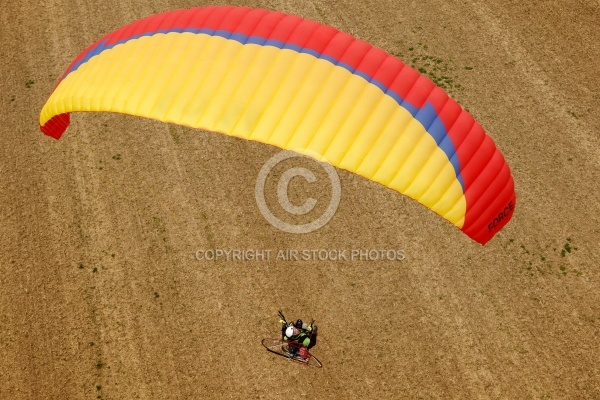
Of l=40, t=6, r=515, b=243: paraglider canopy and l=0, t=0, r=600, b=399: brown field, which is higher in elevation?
l=40, t=6, r=515, b=243: paraglider canopy

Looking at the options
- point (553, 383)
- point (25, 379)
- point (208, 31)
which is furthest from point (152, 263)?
point (553, 383)

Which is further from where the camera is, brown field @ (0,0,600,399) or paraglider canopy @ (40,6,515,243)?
brown field @ (0,0,600,399)

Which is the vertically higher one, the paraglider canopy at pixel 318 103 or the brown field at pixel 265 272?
the paraglider canopy at pixel 318 103

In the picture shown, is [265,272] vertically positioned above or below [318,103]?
below

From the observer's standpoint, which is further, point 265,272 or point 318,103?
point 265,272

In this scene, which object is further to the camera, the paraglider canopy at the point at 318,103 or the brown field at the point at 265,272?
the brown field at the point at 265,272

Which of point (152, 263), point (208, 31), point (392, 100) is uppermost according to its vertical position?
point (392, 100)

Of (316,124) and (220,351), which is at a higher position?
(316,124)

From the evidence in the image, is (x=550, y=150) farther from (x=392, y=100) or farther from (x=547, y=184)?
(x=392, y=100)
